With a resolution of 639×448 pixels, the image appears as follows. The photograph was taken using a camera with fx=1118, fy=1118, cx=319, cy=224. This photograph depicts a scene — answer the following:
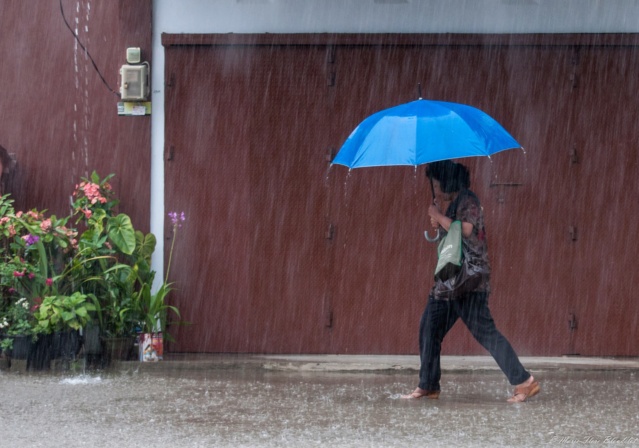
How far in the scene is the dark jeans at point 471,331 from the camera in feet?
25.6

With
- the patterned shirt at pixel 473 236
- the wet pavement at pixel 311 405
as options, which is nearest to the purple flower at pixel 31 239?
the wet pavement at pixel 311 405

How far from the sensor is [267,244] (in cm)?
1020

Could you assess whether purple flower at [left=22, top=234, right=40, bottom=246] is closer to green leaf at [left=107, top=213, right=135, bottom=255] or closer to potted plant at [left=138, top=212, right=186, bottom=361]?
green leaf at [left=107, top=213, right=135, bottom=255]

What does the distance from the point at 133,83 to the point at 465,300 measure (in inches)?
154

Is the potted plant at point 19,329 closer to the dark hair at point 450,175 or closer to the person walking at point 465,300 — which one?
the person walking at point 465,300

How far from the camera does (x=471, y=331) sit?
26.0 ft

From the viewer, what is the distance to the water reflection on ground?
22.3ft

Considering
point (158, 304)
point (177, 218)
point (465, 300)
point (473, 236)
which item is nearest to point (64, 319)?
point (158, 304)

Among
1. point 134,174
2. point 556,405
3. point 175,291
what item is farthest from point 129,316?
point 556,405

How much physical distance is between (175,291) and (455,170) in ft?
11.1

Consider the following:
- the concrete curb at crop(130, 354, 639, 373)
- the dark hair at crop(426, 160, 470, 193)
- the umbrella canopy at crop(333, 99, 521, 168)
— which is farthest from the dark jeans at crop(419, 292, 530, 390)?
the concrete curb at crop(130, 354, 639, 373)

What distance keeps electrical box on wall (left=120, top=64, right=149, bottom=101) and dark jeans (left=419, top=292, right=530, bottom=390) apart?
3621mm

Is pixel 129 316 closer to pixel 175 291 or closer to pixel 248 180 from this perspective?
pixel 175 291

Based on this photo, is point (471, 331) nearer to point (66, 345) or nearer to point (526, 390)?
point (526, 390)
